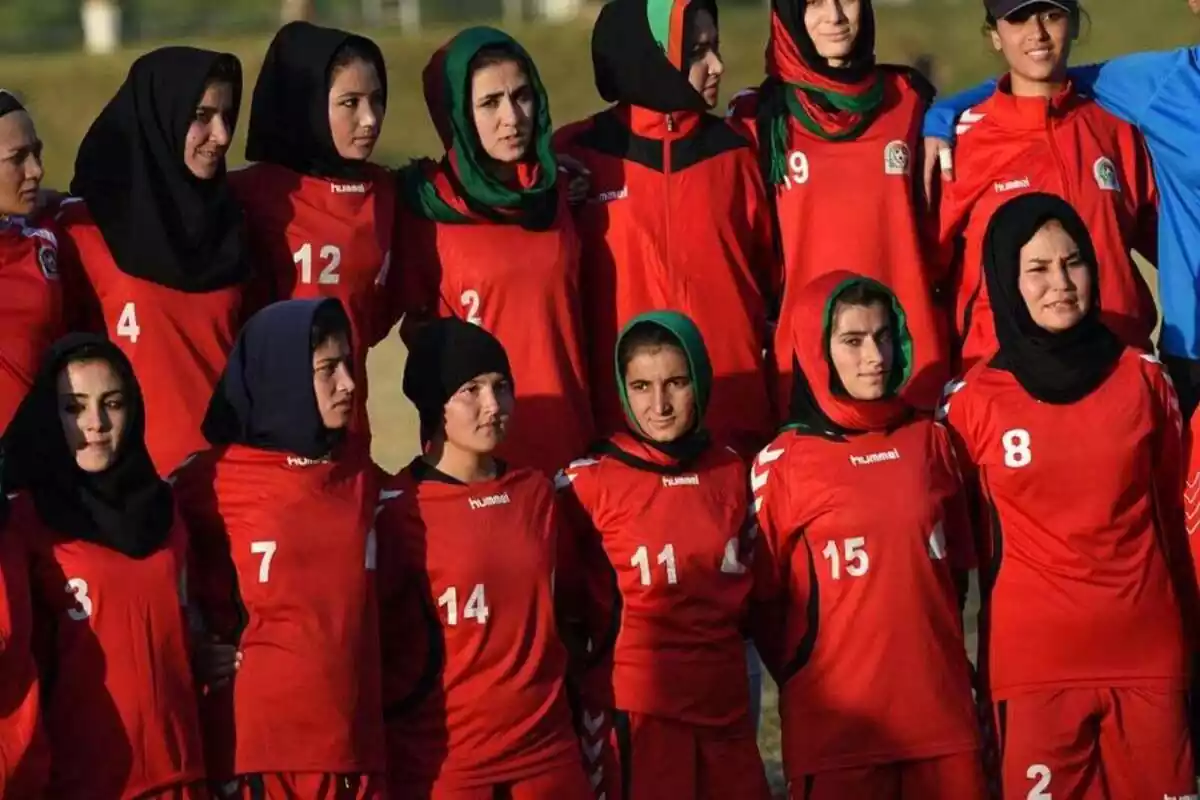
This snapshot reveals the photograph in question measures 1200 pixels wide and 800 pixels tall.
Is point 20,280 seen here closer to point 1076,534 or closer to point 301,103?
point 301,103

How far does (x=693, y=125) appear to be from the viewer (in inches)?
308

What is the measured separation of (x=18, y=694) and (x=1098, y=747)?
119 inches

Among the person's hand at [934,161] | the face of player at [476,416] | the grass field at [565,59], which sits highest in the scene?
the grass field at [565,59]

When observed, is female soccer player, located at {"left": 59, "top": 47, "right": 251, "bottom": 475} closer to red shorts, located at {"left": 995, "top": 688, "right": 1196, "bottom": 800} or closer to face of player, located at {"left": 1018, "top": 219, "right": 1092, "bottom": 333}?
face of player, located at {"left": 1018, "top": 219, "right": 1092, "bottom": 333}

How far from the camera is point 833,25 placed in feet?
25.2

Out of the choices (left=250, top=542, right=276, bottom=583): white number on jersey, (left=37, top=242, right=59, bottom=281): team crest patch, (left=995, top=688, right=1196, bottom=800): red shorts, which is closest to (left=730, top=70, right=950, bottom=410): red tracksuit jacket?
(left=995, top=688, right=1196, bottom=800): red shorts

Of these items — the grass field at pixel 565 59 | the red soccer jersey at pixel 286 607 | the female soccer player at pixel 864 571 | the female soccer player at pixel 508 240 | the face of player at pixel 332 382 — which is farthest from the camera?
the grass field at pixel 565 59

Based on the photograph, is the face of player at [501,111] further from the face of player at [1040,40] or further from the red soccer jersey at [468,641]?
the face of player at [1040,40]

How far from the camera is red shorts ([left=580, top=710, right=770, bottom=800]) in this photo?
6980 millimetres

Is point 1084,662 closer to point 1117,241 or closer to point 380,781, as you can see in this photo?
point 1117,241

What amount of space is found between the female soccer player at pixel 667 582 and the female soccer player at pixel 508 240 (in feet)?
1.66

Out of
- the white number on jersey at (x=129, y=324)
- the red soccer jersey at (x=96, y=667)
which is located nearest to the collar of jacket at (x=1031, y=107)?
the white number on jersey at (x=129, y=324)

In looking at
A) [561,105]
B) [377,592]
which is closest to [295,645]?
[377,592]

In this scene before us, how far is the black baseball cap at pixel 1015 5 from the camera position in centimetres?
761
